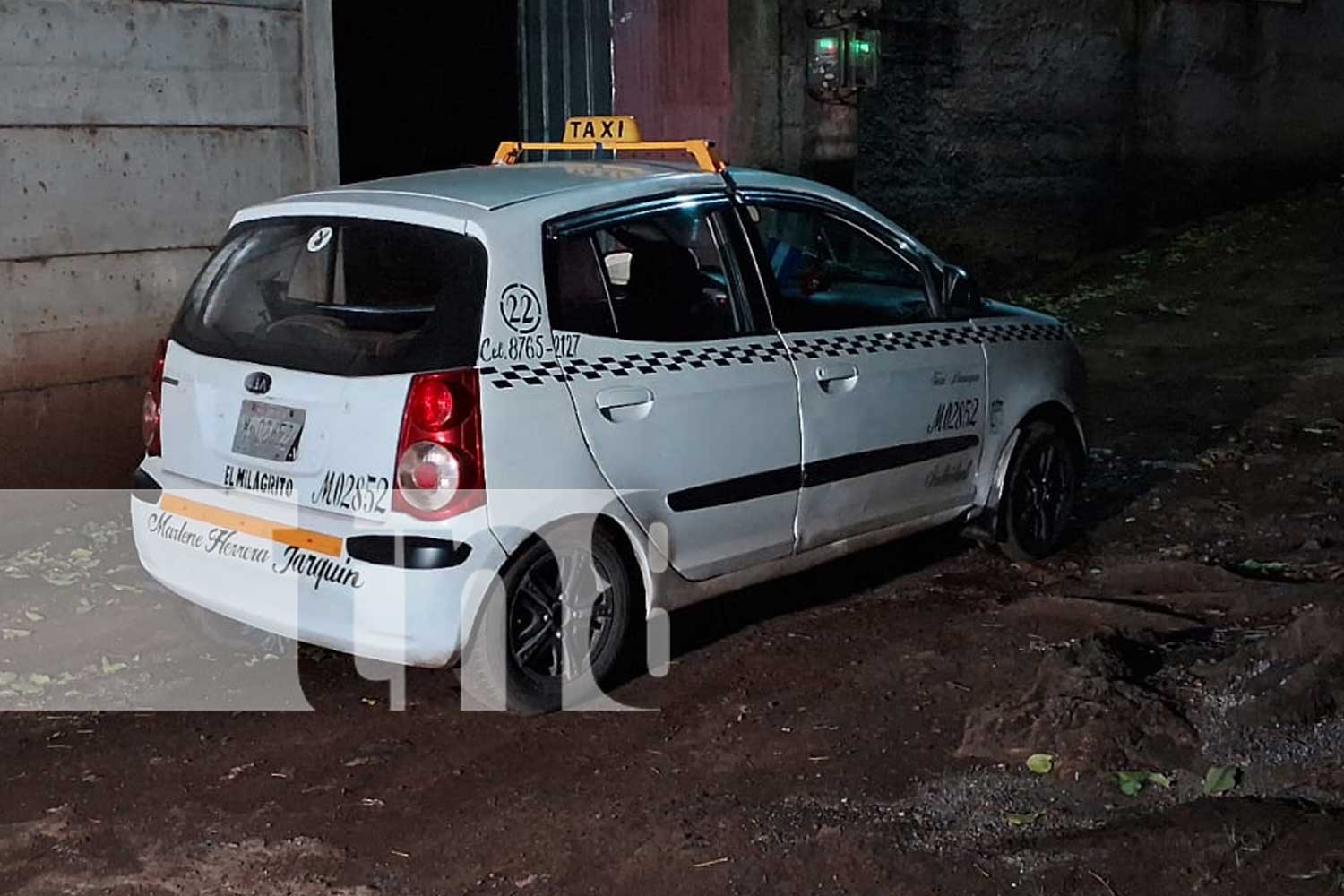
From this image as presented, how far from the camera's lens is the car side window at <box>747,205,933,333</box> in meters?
5.52

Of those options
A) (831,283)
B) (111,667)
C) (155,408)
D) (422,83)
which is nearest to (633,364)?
(831,283)

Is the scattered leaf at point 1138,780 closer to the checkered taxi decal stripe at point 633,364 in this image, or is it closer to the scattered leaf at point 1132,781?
the scattered leaf at point 1132,781

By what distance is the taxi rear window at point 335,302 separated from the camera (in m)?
4.59

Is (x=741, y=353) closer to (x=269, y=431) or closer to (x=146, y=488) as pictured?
(x=269, y=431)

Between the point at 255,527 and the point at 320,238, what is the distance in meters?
0.93

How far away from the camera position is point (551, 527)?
471cm

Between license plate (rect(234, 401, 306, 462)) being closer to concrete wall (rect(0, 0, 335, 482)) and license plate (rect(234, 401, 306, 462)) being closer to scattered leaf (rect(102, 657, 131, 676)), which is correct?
scattered leaf (rect(102, 657, 131, 676))

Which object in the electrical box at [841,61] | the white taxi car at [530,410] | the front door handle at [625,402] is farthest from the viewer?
the electrical box at [841,61]

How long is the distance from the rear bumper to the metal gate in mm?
5780

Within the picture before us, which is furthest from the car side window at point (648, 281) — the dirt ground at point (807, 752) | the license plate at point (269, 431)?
the dirt ground at point (807, 752)

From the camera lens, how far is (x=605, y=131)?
598 centimetres

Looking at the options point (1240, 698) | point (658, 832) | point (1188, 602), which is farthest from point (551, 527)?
point (1188, 602)

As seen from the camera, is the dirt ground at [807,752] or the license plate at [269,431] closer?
the dirt ground at [807,752]

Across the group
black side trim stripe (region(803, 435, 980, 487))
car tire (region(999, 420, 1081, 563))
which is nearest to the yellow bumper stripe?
black side trim stripe (region(803, 435, 980, 487))
